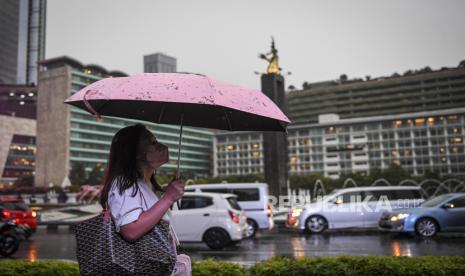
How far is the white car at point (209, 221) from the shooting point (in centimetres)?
1320

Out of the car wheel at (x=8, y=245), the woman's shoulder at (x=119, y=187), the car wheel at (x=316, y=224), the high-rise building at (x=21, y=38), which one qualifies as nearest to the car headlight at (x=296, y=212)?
the car wheel at (x=316, y=224)

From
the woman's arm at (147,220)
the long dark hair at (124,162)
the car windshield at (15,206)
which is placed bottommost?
the car windshield at (15,206)

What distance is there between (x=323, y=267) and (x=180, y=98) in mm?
3428

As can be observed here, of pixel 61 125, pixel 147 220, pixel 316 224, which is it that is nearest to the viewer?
pixel 147 220

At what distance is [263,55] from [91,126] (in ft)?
325

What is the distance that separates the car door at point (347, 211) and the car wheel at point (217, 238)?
5.97 m

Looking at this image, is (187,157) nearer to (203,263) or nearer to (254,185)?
(254,185)

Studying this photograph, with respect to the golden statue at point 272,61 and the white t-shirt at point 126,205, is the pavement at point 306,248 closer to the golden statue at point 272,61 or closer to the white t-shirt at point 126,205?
the white t-shirt at point 126,205

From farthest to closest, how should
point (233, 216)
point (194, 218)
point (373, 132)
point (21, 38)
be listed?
point (21, 38), point (373, 132), point (194, 218), point (233, 216)

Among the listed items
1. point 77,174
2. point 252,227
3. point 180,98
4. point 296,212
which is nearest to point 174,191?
point 180,98

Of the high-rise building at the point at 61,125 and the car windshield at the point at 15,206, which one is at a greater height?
the high-rise building at the point at 61,125

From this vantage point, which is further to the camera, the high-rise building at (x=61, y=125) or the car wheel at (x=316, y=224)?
the high-rise building at (x=61, y=125)

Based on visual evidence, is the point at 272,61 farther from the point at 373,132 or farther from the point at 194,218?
the point at 373,132

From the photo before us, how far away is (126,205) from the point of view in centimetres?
285
